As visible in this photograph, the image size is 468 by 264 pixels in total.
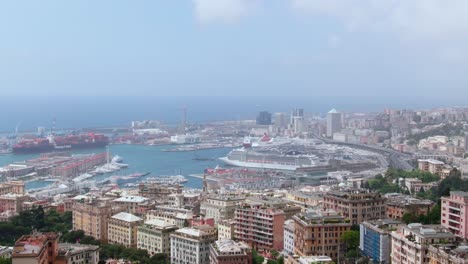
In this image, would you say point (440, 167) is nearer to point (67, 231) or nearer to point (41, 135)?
point (67, 231)

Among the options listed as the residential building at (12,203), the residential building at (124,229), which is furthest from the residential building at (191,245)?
the residential building at (12,203)

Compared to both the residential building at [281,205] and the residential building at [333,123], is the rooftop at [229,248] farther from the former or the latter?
the residential building at [333,123]

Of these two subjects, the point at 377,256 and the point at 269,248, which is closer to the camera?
the point at 377,256

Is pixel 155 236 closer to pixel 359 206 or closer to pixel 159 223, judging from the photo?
pixel 159 223

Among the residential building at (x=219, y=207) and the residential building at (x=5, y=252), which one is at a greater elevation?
the residential building at (x=219, y=207)

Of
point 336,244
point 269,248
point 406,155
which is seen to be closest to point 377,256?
point 336,244

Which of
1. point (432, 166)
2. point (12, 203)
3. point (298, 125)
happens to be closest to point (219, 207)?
point (12, 203)
